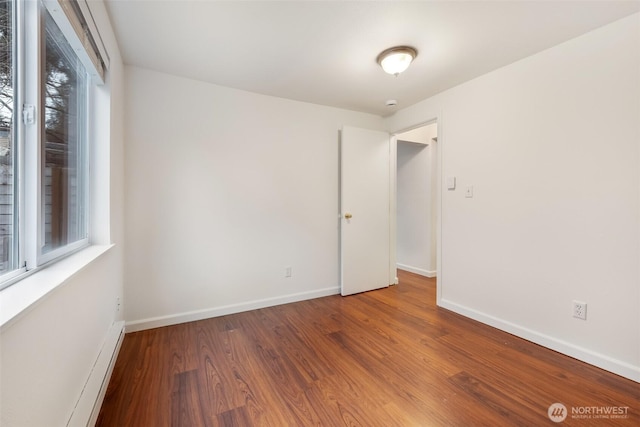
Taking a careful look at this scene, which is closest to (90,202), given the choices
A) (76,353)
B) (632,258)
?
(76,353)

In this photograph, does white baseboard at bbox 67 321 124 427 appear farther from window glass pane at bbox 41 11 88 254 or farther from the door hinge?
the door hinge

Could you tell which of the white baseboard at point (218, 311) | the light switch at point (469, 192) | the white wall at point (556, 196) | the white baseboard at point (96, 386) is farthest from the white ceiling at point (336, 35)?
the white baseboard at point (218, 311)

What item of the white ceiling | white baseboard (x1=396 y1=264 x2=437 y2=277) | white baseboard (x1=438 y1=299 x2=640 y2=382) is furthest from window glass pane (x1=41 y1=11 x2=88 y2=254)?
white baseboard (x1=396 y1=264 x2=437 y2=277)

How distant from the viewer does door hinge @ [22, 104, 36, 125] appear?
0.98 m

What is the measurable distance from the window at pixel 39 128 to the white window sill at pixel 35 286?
4 cm

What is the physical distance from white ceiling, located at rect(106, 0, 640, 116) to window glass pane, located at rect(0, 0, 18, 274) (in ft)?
3.04

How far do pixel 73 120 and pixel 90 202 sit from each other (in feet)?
1.64

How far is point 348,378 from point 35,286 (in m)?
1.62

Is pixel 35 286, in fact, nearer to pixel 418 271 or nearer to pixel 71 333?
pixel 71 333

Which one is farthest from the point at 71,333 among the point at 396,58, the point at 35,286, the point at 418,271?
the point at 418,271

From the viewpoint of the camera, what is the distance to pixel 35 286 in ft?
2.89

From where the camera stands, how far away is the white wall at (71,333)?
74 centimetres

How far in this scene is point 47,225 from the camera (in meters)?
→ 1.19

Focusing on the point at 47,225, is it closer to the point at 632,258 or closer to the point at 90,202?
the point at 90,202
